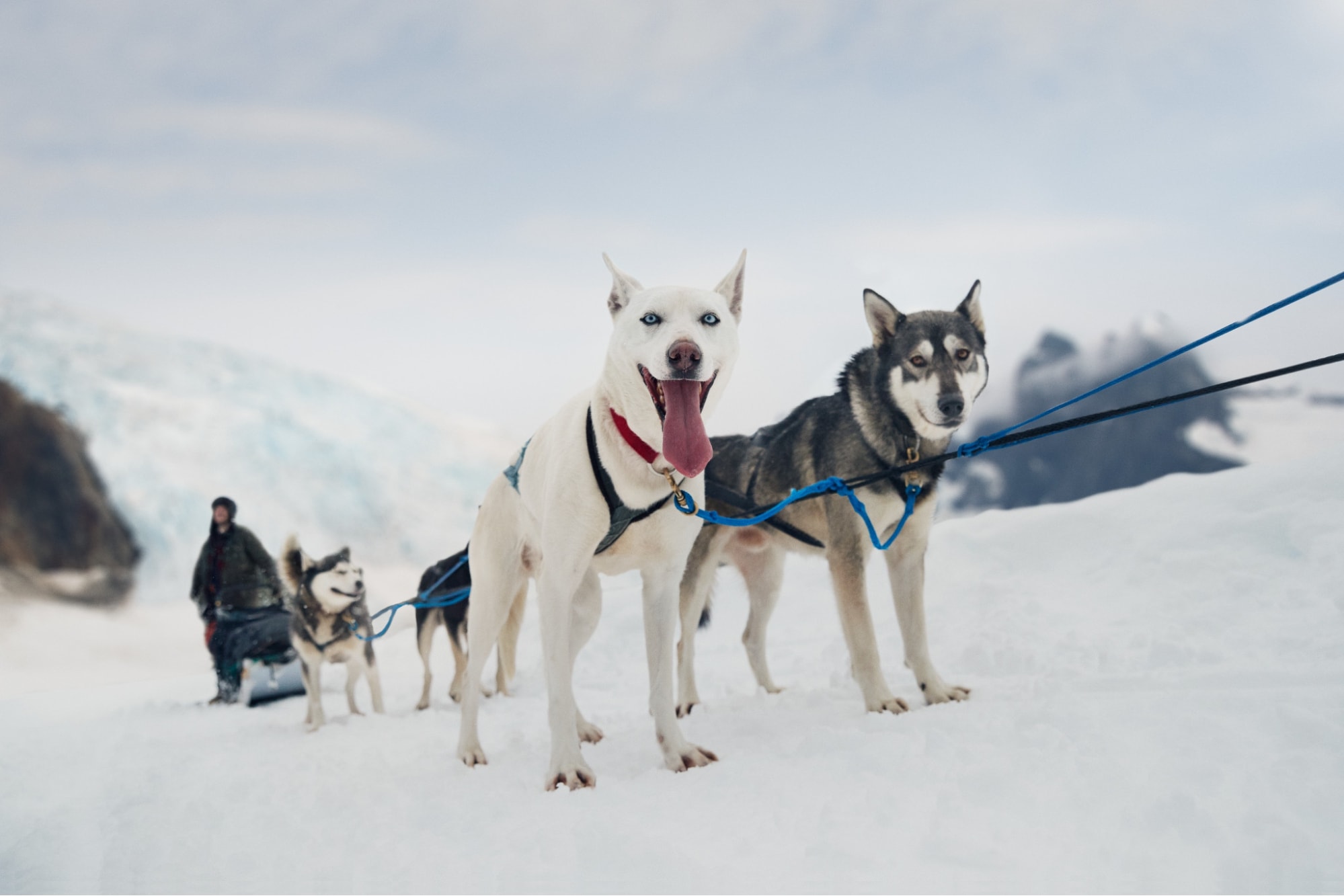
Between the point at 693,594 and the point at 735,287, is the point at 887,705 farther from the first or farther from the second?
the point at 735,287

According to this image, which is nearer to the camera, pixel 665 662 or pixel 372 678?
pixel 665 662

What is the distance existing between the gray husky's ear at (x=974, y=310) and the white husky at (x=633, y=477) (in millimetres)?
1148

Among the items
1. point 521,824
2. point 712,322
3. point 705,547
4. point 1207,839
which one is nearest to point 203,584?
point 705,547

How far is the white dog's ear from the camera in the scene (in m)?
3.36

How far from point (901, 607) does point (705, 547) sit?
1.14 metres

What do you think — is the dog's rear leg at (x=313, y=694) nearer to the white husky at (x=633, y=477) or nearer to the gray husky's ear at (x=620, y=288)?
the white husky at (x=633, y=477)

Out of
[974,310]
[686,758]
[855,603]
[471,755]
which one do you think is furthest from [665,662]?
[974,310]

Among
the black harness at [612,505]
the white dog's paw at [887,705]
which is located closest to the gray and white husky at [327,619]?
the black harness at [612,505]

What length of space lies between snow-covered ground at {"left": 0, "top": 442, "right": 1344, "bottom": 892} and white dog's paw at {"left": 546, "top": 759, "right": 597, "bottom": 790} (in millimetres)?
94

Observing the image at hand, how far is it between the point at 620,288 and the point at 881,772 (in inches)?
80.4

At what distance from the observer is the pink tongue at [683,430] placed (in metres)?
2.95

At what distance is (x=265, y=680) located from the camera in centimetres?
673

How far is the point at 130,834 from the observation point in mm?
3436

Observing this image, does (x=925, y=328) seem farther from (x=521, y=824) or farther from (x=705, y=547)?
Result: (x=521, y=824)
